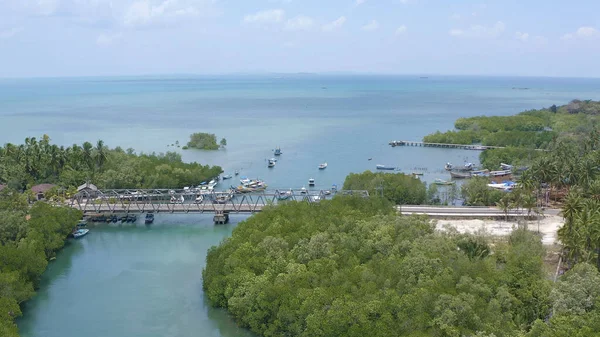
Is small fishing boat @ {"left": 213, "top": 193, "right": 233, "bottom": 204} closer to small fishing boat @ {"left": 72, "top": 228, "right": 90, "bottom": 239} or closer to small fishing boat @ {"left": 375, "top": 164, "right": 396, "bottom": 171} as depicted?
small fishing boat @ {"left": 72, "top": 228, "right": 90, "bottom": 239}

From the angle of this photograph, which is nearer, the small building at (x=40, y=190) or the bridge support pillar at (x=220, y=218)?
the bridge support pillar at (x=220, y=218)

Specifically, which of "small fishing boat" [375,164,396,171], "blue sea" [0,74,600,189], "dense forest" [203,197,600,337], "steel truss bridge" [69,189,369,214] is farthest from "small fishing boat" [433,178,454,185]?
"dense forest" [203,197,600,337]

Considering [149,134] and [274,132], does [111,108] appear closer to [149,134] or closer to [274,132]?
[149,134]

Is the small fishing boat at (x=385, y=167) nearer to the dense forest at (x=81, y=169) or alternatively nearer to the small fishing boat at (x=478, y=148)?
Result: the small fishing boat at (x=478, y=148)

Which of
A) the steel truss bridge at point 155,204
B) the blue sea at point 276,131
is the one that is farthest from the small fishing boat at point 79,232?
the blue sea at point 276,131

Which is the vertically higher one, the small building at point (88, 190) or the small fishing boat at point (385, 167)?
the small building at point (88, 190)

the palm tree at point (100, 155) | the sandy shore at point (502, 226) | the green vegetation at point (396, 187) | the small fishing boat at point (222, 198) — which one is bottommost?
the small fishing boat at point (222, 198)

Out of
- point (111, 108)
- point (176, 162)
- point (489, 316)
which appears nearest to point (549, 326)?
point (489, 316)
